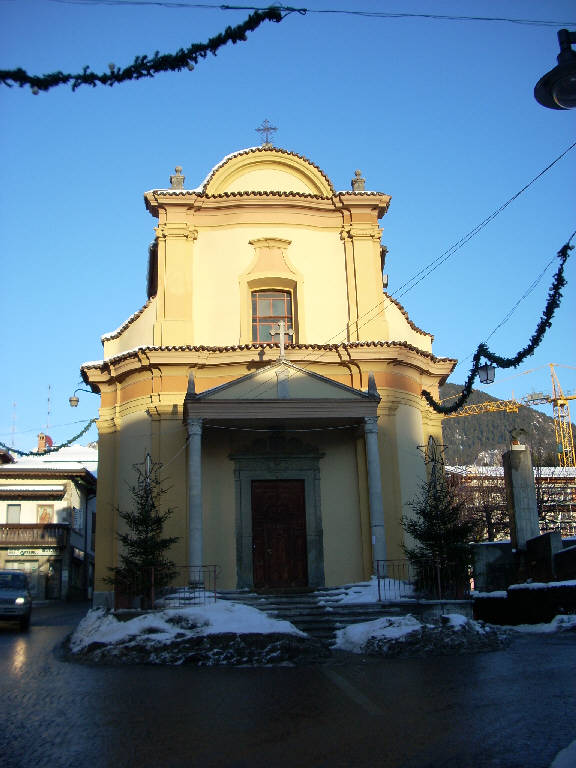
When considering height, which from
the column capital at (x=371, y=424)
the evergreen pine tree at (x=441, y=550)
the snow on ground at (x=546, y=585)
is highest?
the column capital at (x=371, y=424)

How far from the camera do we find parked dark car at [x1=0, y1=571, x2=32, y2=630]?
19.9m

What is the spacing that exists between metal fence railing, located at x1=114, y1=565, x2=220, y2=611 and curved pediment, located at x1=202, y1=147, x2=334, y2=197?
1139cm

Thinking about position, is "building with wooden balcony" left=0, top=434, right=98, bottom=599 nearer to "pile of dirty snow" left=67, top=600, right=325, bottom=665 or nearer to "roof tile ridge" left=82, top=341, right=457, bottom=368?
"roof tile ridge" left=82, top=341, right=457, bottom=368

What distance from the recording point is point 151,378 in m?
21.0

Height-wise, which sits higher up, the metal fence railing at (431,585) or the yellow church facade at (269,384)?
the yellow church facade at (269,384)

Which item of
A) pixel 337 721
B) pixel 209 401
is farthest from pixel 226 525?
pixel 337 721

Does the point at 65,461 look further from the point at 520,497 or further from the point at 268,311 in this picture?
the point at 520,497

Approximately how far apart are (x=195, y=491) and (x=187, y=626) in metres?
5.61

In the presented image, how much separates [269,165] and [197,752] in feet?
65.2

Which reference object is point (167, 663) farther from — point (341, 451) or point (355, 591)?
point (341, 451)

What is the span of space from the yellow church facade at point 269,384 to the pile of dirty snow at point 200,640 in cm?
460

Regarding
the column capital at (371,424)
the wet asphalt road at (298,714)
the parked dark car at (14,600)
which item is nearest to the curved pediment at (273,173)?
the column capital at (371,424)

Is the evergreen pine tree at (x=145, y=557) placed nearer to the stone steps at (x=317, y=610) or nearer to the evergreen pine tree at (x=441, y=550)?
the stone steps at (x=317, y=610)

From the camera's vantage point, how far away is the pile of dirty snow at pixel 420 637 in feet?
40.8
